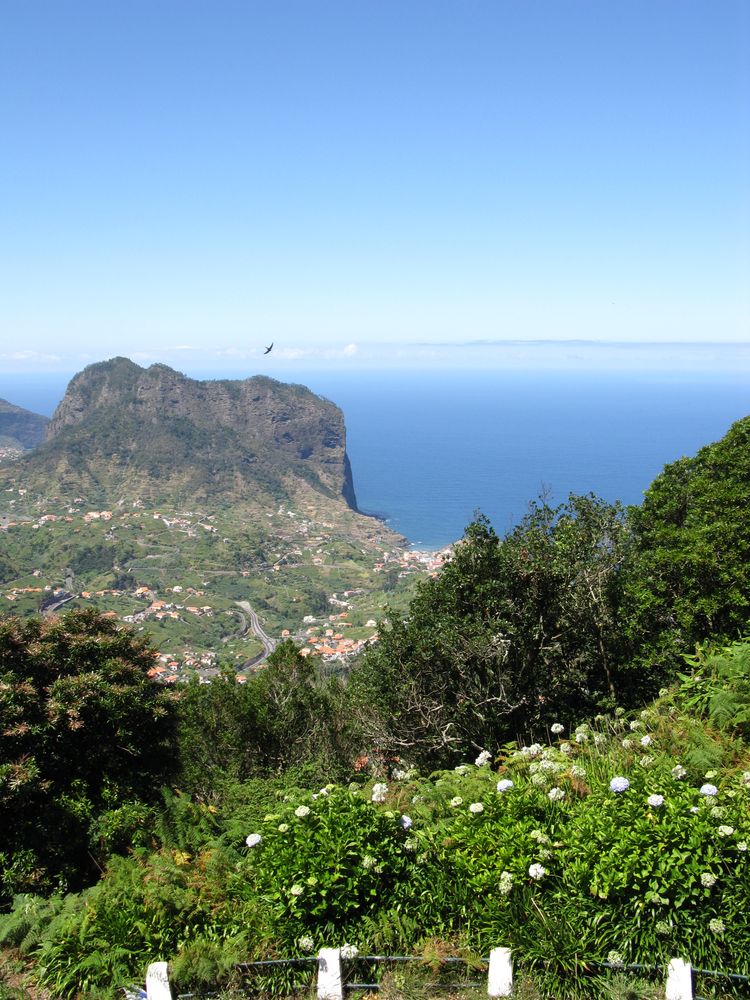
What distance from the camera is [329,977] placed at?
337cm

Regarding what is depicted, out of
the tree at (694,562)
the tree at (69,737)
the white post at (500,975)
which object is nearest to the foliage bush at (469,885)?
the white post at (500,975)

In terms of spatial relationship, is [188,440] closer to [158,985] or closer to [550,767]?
[550,767]

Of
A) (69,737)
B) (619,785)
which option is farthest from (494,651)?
(69,737)

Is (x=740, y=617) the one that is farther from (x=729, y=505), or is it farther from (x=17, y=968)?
(x=17, y=968)

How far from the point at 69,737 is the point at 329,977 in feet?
13.1

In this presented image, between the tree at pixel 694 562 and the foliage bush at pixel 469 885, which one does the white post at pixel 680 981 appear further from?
the tree at pixel 694 562

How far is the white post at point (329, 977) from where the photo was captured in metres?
3.35

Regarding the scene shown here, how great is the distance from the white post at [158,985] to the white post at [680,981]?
2.42 meters

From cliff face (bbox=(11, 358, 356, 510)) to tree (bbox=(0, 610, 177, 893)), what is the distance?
12770 centimetres

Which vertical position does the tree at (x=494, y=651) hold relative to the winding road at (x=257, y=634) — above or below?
above

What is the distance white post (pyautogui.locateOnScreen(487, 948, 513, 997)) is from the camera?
10.5 feet

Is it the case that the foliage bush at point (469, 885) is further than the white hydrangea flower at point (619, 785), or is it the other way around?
the white hydrangea flower at point (619, 785)

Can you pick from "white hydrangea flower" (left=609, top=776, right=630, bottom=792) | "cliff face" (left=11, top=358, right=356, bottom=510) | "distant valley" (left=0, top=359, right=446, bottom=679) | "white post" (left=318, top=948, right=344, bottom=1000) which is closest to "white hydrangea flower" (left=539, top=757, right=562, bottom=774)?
"white hydrangea flower" (left=609, top=776, right=630, bottom=792)

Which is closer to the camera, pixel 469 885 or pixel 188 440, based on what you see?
pixel 469 885
